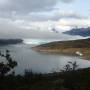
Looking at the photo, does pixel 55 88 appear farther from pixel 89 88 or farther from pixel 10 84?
pixel 10 84

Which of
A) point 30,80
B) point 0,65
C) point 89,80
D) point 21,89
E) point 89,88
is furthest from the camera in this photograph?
point 0,65

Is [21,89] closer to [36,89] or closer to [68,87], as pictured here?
[36,89]

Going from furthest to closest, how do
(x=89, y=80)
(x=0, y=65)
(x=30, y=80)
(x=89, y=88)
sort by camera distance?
(x=0, y=65)
(x=30, y=80)
(x=89, y=80)
(x=89, y=88)

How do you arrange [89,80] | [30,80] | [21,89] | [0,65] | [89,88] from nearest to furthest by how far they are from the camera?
1. [89,88]
2. [21,89]
3. [89,80]
4. [30,80]
5. [0,65]

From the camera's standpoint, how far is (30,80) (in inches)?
874

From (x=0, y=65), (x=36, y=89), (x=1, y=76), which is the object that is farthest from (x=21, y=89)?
(x=0, y=65)

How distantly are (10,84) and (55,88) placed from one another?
11.0ft

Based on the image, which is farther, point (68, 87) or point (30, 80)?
point (30, 80)

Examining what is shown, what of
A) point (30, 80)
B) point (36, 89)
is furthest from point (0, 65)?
point (36, 89)

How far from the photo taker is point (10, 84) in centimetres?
1823

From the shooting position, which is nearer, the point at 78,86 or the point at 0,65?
the point at 78,86

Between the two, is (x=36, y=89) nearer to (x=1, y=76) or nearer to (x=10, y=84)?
(x=10, y=84)

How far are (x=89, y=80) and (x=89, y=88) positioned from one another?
10.1 feet

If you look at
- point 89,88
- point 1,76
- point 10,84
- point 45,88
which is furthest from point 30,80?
point 89,88
